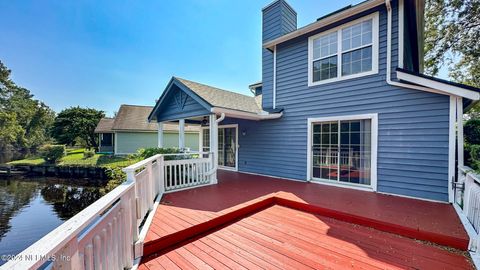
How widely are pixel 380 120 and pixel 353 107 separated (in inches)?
26.9

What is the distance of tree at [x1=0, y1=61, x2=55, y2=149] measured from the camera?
915 inches

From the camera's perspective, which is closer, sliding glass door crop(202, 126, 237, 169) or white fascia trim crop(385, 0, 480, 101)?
white fascia trim crop(385, 0, 480, 101)

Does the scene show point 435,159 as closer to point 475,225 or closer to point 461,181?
point 461,181

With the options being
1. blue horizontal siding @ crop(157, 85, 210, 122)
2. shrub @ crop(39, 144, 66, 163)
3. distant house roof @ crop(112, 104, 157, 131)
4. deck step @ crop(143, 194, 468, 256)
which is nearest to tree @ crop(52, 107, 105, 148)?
shrub @ crop(39, 144, 66, 163)

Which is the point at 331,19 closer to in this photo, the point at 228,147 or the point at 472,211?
the point at 472,211

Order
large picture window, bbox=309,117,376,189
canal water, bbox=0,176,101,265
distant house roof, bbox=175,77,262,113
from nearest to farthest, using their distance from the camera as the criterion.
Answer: large picture window, bbox=309,117,376,189 → canal water, bbox=0,176,101,265 → distant house roof, bbox=175,77,262,113

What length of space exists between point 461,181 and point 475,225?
4.53 feet

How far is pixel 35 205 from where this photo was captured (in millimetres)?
8258

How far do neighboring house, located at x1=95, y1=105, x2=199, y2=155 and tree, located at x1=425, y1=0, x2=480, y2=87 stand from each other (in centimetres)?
1841

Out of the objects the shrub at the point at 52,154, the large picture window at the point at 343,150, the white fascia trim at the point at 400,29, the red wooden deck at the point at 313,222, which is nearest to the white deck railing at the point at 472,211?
the red wooden deck at the point at 313,222

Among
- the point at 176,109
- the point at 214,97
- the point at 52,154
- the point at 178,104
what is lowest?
the point at 52,154

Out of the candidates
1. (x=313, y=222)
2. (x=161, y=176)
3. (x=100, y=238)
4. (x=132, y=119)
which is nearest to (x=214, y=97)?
(x=161, y=176)

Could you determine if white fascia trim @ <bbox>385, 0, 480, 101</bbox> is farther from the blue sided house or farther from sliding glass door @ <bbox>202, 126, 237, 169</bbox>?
sliding glass door @ <bbox>202, 126, 237, 169</bbox>

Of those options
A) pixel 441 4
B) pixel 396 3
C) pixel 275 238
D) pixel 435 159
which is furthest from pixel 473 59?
pixel 275 238
